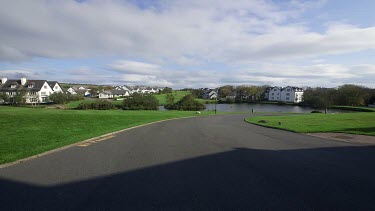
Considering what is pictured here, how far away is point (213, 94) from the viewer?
456 ft

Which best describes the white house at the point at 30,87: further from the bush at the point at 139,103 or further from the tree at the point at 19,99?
the bush at the point at 139,103

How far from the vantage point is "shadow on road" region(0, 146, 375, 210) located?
4.48m

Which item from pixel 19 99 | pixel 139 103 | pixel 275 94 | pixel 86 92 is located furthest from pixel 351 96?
pixel 86 92

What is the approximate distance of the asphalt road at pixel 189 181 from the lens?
4523 millimetres

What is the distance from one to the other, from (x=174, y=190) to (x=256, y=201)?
71.3 inches

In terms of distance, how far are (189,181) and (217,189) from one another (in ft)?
2.78

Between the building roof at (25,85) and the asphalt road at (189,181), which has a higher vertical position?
the building roof at (25,85)

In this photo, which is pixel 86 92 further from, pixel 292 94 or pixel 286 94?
pixel 292 94

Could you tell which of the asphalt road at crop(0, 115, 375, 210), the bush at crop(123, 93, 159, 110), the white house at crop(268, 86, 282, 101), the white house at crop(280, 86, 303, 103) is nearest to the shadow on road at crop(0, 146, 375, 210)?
the asphalt road at crop(0, 115, 375, 210)

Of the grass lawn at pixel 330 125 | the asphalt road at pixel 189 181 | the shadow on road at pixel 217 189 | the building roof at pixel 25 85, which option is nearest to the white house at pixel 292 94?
the grass lawn at pixel 330 125

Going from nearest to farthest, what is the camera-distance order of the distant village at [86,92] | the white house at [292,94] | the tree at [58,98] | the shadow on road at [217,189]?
1. the shadow on road at [217,189]
2. the tree at [58,98]
3. the distant village at [86,92]
4. the white house at [292,94]

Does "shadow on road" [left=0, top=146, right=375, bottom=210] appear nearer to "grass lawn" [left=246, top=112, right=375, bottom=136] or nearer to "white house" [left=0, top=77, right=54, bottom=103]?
"grass lawn" [left=246, top=112, right=375, bottom=136]

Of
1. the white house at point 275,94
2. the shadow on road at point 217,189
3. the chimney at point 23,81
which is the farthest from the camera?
the white house at point 275,94

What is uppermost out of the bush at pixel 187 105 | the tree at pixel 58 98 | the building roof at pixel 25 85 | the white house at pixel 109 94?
the building roof at pixel 25 85
